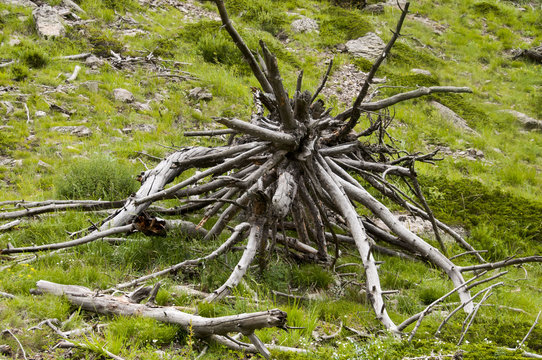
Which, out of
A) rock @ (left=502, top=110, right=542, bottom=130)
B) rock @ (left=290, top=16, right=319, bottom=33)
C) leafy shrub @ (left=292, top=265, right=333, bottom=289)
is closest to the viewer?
leafy shrub @ (left=292, top=265, right=333, bottom=289)

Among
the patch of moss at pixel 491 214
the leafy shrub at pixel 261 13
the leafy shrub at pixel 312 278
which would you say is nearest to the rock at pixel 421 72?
the leafy shrub at pixel 261 13

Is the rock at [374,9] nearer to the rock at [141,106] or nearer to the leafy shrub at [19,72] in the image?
the rock at [141,106]

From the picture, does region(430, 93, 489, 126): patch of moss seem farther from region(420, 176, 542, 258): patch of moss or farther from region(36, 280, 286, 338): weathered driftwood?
region(36, 280, 286, 338): weathered driftwood

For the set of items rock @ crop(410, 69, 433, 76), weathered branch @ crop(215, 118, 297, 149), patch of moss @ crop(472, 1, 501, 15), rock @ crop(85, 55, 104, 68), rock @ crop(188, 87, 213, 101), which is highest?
patch of moss @ crop(472, 1, 501, 15)

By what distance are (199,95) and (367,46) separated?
668cm

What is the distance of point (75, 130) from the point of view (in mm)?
7016

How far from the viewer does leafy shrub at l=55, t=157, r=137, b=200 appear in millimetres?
5137

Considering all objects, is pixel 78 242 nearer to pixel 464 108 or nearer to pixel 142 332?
pixel 142 332

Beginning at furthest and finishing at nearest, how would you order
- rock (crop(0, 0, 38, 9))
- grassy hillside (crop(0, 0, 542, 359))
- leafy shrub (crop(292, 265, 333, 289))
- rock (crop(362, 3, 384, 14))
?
1. rock (crop(362, 3, 384, 14))
2. rock (crop(0, 0, 38, 9))
3. leafy shrub (crop(292, 265, 333, 289))
4. grassy hillside (crop(0, 0, 542, 359))

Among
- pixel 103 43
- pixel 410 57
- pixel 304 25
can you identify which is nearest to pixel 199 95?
pixel 103 43

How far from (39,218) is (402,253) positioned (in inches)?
161

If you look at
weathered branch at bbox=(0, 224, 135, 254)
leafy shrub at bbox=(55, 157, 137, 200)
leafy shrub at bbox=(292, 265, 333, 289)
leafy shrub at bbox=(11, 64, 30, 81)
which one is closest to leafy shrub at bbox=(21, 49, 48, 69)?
leafy shrub at bbox=(11, 64, 30, 81)

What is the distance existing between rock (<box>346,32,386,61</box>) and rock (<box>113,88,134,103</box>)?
737cm

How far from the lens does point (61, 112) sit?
293 inches
